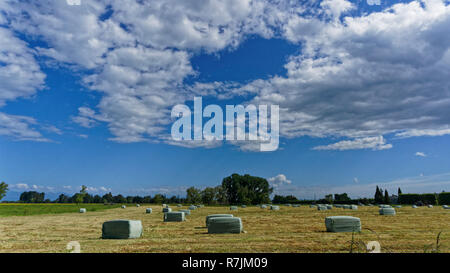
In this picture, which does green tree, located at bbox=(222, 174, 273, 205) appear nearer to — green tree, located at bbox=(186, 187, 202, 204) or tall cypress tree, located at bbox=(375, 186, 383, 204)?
green tree, located at bbox=(186, 187, 202, 204)

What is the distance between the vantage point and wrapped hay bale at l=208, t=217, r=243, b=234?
20.0 meters

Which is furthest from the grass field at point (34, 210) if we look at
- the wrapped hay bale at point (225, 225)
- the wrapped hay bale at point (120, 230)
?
the wrapped hay bale at point (225, 225)

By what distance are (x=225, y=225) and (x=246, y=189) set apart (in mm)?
133045

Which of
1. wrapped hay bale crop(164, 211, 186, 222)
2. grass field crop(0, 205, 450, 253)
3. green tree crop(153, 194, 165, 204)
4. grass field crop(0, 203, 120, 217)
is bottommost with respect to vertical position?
green tree crop(153, 194, 165, 204)

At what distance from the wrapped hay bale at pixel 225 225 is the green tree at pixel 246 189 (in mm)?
127402

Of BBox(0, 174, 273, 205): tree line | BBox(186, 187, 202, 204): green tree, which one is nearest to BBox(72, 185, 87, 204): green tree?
BBox(0, 174, 273, 205): tree line

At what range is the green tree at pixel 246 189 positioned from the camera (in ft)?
493

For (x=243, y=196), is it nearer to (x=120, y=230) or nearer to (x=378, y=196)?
(x=378, y=196)

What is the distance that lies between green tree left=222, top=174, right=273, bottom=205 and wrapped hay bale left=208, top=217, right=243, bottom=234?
127402mm

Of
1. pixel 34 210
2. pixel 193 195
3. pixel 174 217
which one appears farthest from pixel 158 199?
pixel 174 217
